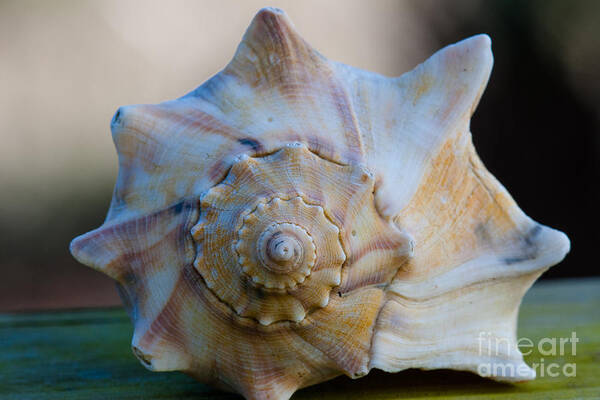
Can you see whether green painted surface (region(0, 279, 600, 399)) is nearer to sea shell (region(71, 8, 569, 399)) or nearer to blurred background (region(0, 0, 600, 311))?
sea shell (region(71, 8, 569, 399))

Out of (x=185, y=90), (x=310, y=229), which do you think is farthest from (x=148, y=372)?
(x=185, y=90)

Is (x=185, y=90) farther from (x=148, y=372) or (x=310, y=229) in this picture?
(x=310, y=229)

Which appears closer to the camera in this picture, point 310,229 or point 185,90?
point 310,229

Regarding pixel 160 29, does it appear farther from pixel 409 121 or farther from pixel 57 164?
pixel 409 121

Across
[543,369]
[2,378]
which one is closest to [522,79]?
[543,369]

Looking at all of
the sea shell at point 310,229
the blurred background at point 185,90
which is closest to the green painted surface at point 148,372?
the sea shell at point 310,229

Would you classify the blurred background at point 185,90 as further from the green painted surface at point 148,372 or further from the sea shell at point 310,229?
the sea shell at point 310,229

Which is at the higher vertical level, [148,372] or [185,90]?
[185,90]
